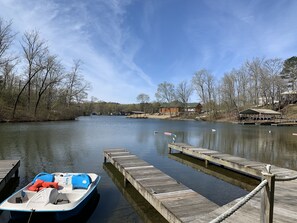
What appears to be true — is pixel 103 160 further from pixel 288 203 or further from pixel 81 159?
pixel 288 203

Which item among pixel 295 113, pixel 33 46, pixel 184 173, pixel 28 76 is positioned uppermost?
pixel 33 46

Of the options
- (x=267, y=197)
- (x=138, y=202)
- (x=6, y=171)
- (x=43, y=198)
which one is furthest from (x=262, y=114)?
(x=267, y=197)

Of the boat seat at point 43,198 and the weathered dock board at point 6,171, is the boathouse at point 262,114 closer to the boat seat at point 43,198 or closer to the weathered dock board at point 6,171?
the weathered dock board at point 6,171

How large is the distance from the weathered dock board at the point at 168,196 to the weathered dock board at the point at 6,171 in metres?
4.02

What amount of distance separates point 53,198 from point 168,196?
2.93m

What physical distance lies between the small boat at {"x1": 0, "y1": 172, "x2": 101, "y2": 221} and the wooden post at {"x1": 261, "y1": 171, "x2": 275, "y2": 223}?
4219 millimetres

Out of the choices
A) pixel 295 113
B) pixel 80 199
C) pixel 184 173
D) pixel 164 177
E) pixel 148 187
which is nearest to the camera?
pixel 80 199

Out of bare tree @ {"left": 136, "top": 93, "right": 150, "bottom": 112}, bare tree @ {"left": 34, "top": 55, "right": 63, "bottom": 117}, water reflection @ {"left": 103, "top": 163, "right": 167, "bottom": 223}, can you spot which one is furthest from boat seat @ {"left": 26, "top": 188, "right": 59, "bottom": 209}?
bare tree @ {"left": 136, "top": 93, "right": 150, "bottom": 112}

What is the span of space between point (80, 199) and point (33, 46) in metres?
46.8

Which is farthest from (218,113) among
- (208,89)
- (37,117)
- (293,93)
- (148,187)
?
(148,187)

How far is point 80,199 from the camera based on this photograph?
6031 millimetres

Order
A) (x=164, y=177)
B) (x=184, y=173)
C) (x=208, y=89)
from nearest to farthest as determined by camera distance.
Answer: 1. (x=164, y=177)
2. (x=184, y=173)
3. (x=208, y=89)

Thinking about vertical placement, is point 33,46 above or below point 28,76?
above

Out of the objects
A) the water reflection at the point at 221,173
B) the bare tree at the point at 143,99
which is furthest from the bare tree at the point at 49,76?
the bare tree at the point at 143,99
